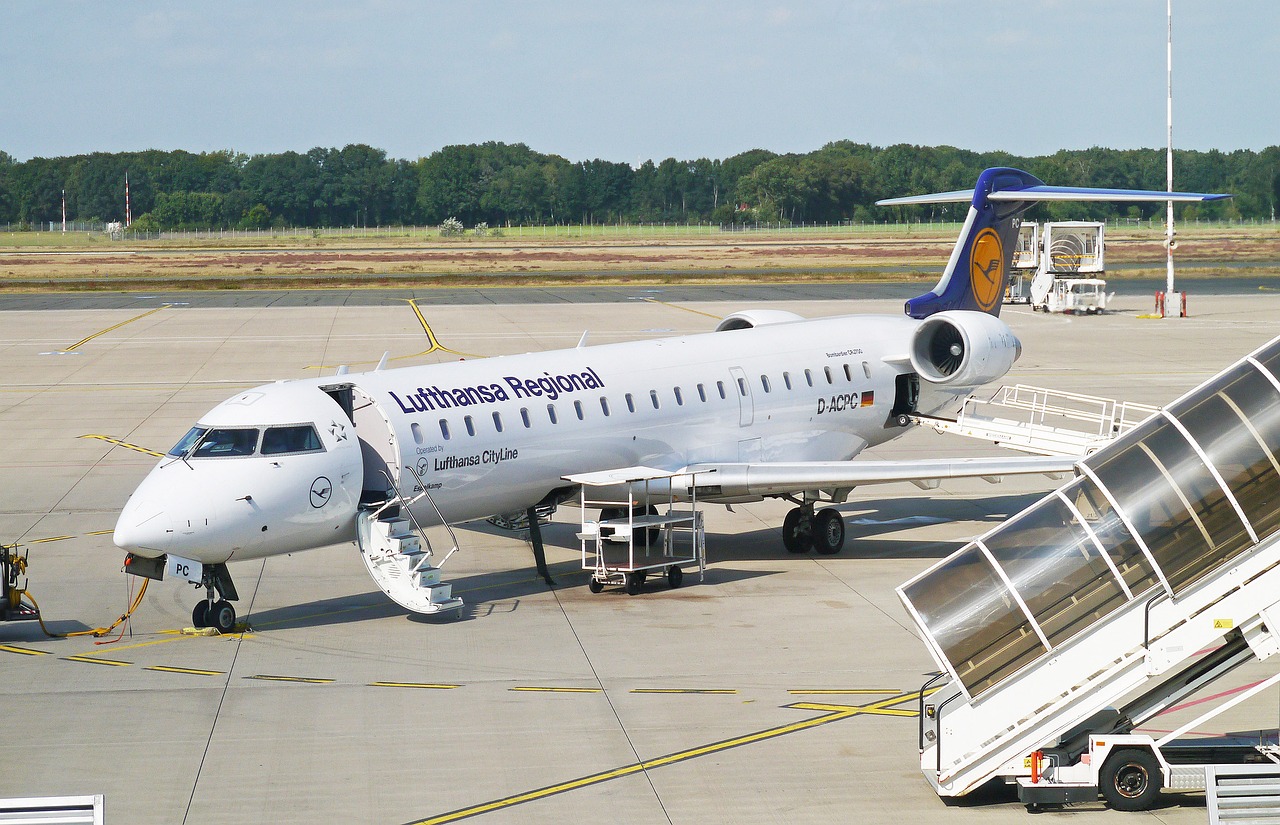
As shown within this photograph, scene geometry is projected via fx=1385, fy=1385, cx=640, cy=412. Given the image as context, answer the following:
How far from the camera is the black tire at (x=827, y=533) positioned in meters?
24.0

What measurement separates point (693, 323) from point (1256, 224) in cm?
15908

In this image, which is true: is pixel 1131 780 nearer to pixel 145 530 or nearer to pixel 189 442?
pixel 145 530

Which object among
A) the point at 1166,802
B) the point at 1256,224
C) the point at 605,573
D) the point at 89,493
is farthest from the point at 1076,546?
the point at 1256,224

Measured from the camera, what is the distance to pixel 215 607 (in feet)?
62.8

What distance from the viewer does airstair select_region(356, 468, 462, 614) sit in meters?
19.3

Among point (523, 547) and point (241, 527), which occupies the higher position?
point (241, 527)

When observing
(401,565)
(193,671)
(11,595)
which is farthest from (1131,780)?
(11,595)

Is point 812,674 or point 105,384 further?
point 105,384

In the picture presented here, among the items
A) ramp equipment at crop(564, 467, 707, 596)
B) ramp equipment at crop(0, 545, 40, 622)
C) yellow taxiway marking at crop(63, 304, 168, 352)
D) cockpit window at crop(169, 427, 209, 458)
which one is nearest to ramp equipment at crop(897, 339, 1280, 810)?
ramp equipment at crop(564, 467, 707, 596)

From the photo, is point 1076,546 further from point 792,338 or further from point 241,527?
point 792,338

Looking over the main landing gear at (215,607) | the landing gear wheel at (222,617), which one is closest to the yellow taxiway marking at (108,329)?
the main landing gear at (215,607)

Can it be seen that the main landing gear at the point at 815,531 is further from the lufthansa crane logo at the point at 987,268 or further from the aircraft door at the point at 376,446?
the lufthansa crane logo at the point at 987,268

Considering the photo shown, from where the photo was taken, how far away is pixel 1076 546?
12.7 metres

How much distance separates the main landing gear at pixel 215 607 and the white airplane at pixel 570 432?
3cm
